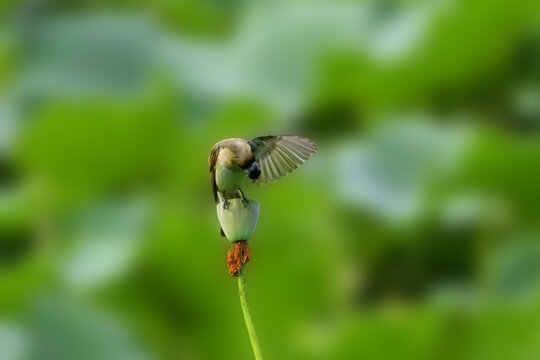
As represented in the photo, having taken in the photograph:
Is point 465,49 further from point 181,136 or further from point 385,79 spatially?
point 181,136

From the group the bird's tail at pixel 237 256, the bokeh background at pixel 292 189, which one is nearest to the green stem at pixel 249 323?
the bird's tail at pixel 237 256

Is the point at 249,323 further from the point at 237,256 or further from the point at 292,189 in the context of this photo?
the point at 292,189

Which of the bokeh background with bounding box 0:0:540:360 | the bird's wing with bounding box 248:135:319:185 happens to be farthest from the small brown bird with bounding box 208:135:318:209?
the bokeh background with bounding box 0:0:540:360

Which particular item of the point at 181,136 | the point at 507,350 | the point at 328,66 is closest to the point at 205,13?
the point at 328,66

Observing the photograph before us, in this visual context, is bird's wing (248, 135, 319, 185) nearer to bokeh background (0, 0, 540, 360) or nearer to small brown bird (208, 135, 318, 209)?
small brown bird (208, 135, 318, 209)

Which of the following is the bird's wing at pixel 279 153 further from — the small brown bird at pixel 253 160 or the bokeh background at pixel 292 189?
the bokeh background at pixel 292 189

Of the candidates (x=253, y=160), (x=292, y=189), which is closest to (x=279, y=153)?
(x=253, y=160)
